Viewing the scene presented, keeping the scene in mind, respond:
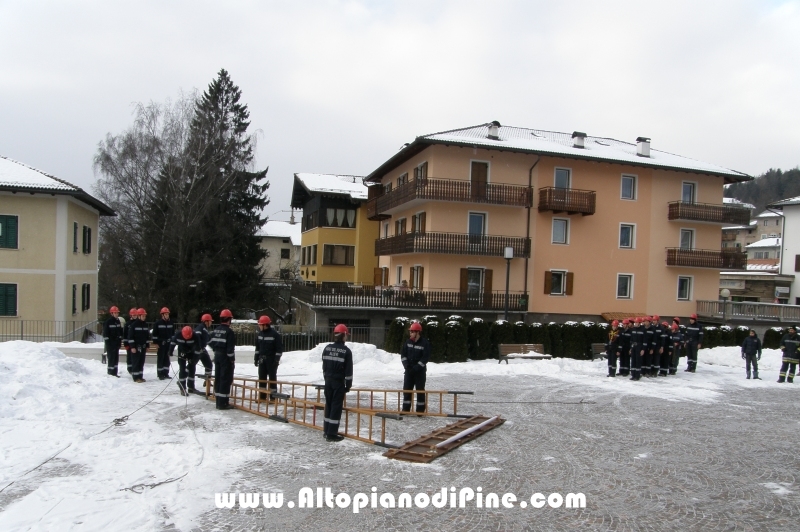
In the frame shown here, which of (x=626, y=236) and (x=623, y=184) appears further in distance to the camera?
(x=626, y=236)

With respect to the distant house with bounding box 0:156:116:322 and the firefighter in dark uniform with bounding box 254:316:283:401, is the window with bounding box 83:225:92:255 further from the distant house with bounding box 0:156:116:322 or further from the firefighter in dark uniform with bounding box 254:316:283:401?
the firefighter in dark uniform with bounding box 254:316:283:401

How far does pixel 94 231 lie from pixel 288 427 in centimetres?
2773

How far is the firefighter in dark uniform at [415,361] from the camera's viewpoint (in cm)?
1204

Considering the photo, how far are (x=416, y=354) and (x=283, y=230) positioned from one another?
6402 centimetres

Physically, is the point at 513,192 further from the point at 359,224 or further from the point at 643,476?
the point at 643,476

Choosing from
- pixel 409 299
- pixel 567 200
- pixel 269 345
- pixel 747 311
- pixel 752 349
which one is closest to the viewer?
pixel 269 345

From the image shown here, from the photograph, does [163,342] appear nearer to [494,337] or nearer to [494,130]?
[494,337]

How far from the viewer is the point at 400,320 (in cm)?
2272

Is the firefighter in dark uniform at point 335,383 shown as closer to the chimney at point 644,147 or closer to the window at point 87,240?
the window at point 87,240

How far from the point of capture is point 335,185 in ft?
141

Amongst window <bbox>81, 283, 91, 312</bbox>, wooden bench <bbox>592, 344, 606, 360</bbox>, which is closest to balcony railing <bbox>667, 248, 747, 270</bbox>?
wooden bench <bbox>592, 344, 606, 360</bbox>

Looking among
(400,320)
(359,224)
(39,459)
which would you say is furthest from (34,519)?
(359,224)

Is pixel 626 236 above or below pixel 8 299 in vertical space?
above

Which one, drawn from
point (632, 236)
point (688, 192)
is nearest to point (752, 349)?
point (632, 236)
